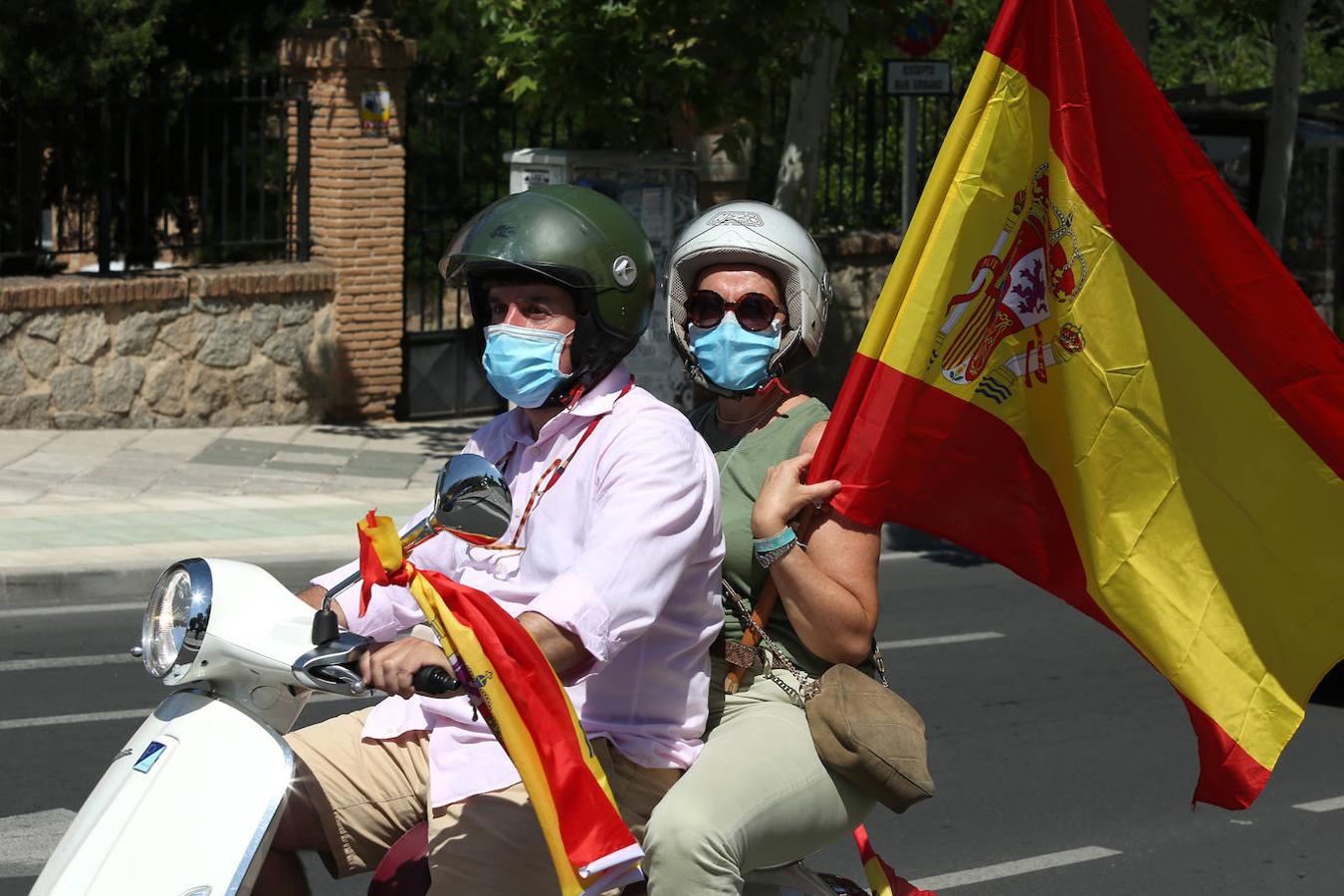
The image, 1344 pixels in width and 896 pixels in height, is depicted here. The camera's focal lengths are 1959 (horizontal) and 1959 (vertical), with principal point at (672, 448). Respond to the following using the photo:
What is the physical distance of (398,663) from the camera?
8.95ft

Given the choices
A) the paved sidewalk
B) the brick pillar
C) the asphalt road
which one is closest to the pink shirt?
the asphalt road

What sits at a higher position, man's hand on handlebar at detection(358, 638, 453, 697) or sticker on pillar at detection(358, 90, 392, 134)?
sticker on pillar at detection(358, 90, 392, 134)

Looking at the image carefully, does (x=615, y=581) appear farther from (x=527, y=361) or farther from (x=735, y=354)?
(x=735, y=354)

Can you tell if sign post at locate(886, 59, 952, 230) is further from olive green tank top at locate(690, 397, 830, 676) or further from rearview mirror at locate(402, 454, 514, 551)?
rearview mirror at locate(402, 454, 514, 551)

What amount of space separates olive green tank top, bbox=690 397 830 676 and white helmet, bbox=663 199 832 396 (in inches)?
4.0

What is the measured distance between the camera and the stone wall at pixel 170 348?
44.5ft

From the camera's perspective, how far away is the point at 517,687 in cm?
277

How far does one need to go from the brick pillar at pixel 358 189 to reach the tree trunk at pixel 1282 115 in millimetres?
8385

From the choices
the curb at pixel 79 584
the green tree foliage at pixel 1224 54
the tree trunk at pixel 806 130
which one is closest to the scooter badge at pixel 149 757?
the curb at pixel 79 584

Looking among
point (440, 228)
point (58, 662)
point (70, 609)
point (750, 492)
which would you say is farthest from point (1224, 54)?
point (750, 492)

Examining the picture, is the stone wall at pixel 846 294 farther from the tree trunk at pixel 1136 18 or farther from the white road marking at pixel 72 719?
the white road marking at pixel 72 719

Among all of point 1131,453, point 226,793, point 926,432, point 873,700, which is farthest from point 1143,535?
point 226,793

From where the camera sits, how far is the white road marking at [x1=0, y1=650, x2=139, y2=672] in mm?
7965

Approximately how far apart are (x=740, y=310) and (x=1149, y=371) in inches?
29.5
